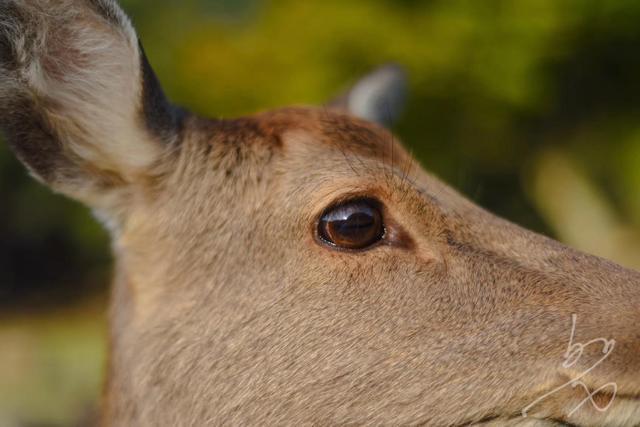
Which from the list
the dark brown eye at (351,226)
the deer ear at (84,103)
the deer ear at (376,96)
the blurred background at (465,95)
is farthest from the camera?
the blurred background at (465,95)

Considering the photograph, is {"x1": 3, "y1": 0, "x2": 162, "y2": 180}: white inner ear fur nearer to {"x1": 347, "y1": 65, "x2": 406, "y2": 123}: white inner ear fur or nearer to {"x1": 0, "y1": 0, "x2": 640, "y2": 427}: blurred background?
{"x1": 347, "y1": 65, "x2": 406, "y2": 123}: white inner ear fur

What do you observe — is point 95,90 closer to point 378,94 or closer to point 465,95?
point 378,94

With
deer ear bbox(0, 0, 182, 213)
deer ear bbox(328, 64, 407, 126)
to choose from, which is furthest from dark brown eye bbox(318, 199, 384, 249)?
deer ear bbox(328, 64, 407, 126)

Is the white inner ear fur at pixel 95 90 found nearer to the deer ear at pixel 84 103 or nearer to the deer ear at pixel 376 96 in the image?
the deer ear at pixel 84 103

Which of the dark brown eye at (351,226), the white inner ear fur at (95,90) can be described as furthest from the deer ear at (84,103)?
the dark brown eye at (351,226)

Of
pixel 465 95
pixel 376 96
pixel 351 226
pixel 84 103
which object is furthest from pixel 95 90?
pixel 465 95

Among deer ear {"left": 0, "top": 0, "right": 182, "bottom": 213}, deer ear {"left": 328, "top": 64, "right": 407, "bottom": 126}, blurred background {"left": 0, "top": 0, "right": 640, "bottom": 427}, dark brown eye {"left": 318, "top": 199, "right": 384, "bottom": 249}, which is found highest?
blurred background {"left": 0, "top": 0, "right": 640, "bottom": 427}

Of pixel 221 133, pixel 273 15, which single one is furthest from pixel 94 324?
pixel 221 133
